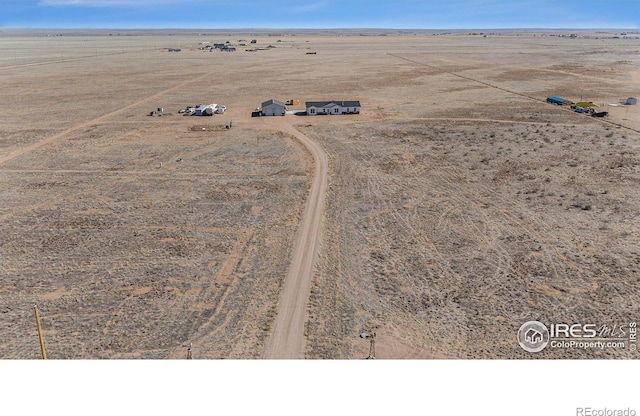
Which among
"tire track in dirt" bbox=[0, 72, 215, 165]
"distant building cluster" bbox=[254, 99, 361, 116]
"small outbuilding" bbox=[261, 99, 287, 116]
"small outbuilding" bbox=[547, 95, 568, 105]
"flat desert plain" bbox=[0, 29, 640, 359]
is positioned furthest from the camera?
"small outbuilding" bbox=[547, 95, 568, 105]

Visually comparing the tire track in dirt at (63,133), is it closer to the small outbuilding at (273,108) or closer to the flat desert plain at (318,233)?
the flat desert plain at (318,233)

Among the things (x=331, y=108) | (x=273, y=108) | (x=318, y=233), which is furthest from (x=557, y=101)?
(x=318, y=233)

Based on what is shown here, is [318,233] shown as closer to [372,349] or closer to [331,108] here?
[372,349]

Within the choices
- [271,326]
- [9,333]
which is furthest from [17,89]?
[271,326]

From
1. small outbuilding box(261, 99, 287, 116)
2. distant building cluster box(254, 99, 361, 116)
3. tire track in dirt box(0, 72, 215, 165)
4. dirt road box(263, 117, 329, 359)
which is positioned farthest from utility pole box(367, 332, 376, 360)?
distant building cluster box(254, 99, 361, 116)

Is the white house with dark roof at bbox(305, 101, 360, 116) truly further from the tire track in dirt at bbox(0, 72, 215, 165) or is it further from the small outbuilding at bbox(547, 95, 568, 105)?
the small outbuilding at bbox(547, 95, 568, 105)

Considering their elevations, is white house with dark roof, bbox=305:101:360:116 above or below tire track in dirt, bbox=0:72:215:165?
above
